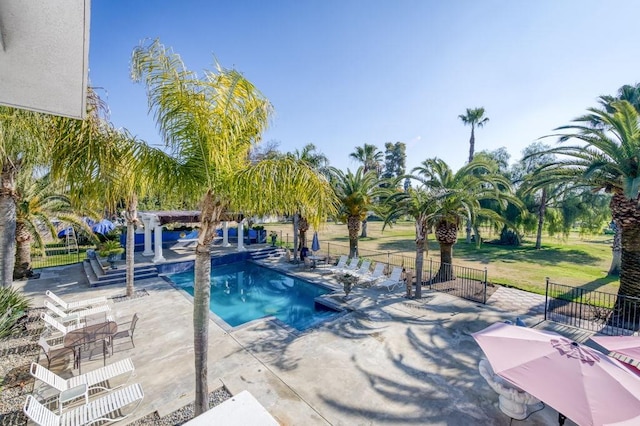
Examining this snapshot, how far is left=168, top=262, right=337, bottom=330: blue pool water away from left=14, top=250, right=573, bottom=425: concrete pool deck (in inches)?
83.9

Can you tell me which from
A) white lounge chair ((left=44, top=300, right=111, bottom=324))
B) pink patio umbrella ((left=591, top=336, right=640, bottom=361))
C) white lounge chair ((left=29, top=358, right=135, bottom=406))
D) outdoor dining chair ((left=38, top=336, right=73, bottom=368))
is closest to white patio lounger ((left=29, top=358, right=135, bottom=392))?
white lounge chair ((left=29, top=358, right=135, bottom=406))

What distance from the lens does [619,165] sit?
880 cm

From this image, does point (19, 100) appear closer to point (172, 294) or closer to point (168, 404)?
point (168, 404)

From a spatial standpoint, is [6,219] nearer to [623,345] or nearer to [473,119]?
[623,345]

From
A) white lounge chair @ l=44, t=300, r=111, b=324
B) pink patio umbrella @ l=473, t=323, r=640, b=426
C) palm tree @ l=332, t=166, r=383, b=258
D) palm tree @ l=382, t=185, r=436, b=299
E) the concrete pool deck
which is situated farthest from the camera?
palm tree @ l=332, t=166, r=383, b=258

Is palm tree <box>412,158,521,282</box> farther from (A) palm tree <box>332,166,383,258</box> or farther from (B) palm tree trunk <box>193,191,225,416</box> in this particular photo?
(B) palm tree trunk <box>193,191,225,416</box>

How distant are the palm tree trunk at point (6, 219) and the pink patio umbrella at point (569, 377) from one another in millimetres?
12797

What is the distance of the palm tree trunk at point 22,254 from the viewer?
43.6 feet

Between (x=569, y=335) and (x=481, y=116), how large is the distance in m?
34.5

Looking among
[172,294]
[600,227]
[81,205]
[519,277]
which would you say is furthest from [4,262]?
[600,227]

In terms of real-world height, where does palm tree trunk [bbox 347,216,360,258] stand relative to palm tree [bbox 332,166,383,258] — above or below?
below

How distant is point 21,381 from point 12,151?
5.14m

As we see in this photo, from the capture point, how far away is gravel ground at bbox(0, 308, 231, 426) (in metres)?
5.09

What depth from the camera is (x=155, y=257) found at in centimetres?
1762
